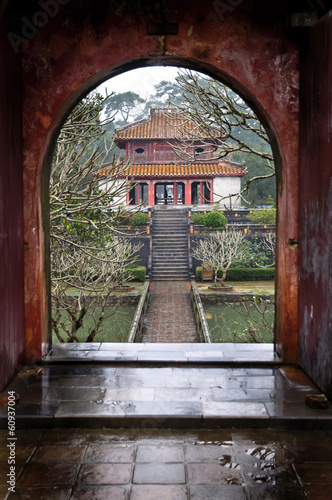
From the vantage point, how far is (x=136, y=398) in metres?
2.85

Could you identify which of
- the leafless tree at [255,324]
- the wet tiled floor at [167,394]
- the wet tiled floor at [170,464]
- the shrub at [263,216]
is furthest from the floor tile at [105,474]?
the shrub at [263,216]

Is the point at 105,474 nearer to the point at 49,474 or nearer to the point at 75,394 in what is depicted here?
the point at 49,474

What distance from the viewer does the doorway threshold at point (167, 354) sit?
3486mm

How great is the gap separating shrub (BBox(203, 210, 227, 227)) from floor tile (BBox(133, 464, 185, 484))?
19.4 metres

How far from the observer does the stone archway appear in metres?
3.42

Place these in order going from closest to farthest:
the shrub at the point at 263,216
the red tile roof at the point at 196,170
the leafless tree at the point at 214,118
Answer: the leafless tree at the point at 214,118
the shrub at the point at 263,216
the red tile roof at the point at 196,170

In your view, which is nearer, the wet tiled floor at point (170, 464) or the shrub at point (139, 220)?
the wet tiled floor at point (170, 464)

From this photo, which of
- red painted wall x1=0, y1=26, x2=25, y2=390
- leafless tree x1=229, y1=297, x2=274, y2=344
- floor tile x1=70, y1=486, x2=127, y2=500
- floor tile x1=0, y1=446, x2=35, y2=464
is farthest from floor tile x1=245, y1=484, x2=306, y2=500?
leafless tree x1=229, y1=297, x2=274, y2=344

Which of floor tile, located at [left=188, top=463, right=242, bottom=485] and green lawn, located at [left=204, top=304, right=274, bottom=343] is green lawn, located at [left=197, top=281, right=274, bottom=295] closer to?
green lawn, located at [left=204, top=304, right=274, bottom=343]

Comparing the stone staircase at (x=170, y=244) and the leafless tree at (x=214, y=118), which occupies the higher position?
the leafless tree at (x=214, y=118)

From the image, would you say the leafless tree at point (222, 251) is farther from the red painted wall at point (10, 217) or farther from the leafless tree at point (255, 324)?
the red painted wall at point (10, 217)

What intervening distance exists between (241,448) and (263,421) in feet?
0.94

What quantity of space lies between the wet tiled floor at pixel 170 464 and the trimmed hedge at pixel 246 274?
16601mm

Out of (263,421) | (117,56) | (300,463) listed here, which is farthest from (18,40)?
(300,463)
